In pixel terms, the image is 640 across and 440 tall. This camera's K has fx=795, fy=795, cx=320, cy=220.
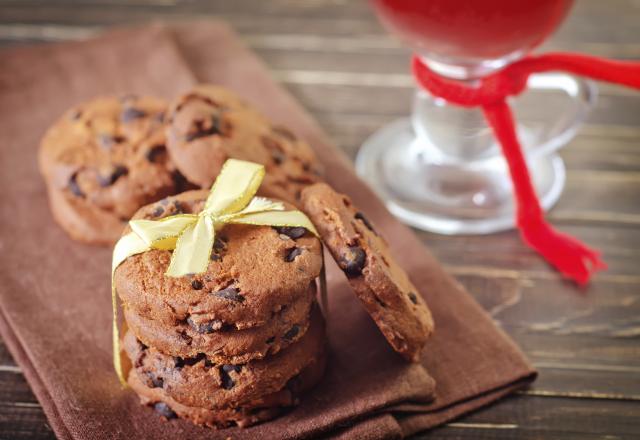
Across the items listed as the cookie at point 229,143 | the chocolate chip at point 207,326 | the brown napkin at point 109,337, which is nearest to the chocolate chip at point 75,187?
the brown napkin at point 109,337

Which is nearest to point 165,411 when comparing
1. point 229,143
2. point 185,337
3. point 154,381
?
point 154,381

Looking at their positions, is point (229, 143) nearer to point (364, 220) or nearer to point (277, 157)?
point (277, 157)

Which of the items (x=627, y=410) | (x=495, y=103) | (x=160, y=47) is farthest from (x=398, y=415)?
(x=160, y=47)

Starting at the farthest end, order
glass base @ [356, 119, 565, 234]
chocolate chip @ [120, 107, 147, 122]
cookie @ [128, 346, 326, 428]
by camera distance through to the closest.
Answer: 1. glass base @ [356, 119, 565, 234]
2. chocolate chip @ [120, 107, 147, 122]
3. cookie @ [128, 346, 326, 428]

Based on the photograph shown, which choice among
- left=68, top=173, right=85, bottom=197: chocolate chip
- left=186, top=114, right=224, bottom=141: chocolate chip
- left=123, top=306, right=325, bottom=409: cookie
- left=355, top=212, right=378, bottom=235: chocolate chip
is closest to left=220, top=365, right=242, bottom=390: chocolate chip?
left=123, top=306, right=325, bottom=409: cookie

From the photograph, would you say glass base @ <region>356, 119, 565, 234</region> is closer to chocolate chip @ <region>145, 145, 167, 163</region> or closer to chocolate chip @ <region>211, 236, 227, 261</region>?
chocolate chip @ <region>145, 145, 167, 163</region>

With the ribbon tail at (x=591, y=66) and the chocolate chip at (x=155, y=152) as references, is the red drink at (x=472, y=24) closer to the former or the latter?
the ribbon tail at (x=591, y=66)

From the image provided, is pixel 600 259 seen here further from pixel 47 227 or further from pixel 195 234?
pixel 47 227
